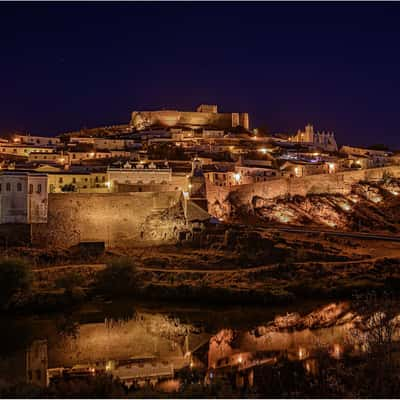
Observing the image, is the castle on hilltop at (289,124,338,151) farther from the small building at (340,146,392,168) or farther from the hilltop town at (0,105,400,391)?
the hilltop town at (0,105,400,391)

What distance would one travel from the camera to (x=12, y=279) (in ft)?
82.8

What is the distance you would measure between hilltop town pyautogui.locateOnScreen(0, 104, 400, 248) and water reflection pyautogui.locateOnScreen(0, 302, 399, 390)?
813cm

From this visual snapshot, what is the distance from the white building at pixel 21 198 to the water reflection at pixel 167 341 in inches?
324

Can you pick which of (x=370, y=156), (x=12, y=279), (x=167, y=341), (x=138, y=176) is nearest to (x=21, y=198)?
(x=12, y=279)

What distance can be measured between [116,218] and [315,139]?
54.1 meters

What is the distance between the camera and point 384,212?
43.2m

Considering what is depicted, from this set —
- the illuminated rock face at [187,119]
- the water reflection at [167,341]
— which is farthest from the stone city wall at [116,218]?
the illuminated rock face at [187,119]

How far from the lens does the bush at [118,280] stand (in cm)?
2755

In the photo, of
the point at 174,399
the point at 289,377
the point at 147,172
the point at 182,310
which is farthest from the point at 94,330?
the point at 147,172

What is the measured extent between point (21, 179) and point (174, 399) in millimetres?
22862

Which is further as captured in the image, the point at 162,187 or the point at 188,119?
the point at 188,119

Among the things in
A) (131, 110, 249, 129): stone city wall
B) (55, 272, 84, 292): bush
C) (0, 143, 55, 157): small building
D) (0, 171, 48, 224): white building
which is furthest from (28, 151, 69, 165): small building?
(131, 110, 249, 129): stone city wall

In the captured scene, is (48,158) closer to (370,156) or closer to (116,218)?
(116,218)

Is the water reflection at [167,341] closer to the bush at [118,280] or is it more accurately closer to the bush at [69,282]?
the bush at [118,280]
